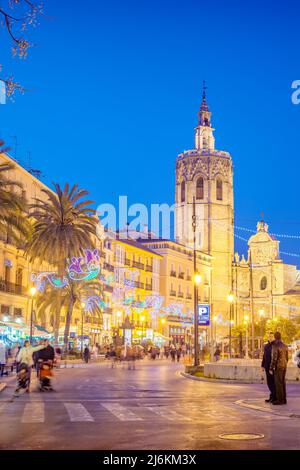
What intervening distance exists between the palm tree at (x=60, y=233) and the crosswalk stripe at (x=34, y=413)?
2865 cm

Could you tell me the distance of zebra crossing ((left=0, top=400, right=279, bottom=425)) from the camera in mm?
13625

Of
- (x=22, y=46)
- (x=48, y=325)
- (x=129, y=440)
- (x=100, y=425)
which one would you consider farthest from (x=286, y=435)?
(x=48, y=325)

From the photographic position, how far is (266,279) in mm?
103812

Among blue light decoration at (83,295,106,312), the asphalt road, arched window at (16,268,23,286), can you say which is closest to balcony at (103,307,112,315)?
blue light decoration at (83,295,106,312)

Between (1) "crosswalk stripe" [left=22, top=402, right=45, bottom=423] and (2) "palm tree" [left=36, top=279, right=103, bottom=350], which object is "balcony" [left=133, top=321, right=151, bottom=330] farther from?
(1) "crosswalk stripe" [left=22, top=402, right=45, bottom=423]

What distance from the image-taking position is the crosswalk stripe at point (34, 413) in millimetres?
13367

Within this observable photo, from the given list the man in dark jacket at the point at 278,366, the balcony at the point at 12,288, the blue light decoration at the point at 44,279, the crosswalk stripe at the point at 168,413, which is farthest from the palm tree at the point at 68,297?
the man in dark jacket at the point at 278,366

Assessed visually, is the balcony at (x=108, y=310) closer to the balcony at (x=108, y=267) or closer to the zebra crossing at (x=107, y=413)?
the balcony at (x=108, y=267)

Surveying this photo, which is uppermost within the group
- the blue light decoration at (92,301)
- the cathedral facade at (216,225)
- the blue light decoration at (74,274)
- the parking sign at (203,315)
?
the cathedral facade at (216,225)

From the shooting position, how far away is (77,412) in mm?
15250

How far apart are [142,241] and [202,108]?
34.3m

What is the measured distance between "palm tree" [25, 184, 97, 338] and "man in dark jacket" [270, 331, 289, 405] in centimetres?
3052

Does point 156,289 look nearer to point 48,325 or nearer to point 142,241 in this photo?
point 142,241

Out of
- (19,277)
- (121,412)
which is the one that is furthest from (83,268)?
(121,412)
